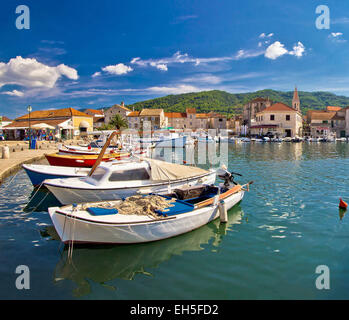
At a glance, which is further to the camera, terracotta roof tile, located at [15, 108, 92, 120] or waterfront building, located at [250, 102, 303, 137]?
waterfront building, located at [250, 102, 303, 137]

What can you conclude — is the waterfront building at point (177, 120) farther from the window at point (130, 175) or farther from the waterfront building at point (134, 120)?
the window at point (130, 175)

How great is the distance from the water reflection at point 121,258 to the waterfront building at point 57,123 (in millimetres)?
48734

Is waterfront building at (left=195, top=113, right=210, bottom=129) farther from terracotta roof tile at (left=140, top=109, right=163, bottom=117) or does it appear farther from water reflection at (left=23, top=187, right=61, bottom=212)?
water reflection at (left=23, top=187, right=61, bottom=212)

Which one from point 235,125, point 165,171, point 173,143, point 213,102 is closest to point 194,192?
point 165,171

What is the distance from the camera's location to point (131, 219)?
7.88m

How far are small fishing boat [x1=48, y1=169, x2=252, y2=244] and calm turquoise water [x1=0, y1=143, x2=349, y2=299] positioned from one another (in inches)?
14.2

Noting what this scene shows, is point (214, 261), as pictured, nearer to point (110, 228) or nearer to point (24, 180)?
point (110, 228)

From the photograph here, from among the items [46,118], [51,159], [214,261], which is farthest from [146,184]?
[46,118]

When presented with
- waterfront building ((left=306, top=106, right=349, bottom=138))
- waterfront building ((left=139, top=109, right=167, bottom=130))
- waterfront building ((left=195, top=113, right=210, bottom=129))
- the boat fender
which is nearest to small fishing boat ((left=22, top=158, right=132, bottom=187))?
the boat fender

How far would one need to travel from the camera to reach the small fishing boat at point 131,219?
754 cm

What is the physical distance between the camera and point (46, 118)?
62.6 metres

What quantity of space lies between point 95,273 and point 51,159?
14.3m

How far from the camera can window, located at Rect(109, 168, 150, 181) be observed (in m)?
11.3

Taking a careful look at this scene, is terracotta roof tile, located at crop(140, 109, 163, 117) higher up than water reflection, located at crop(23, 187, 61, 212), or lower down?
higher up
